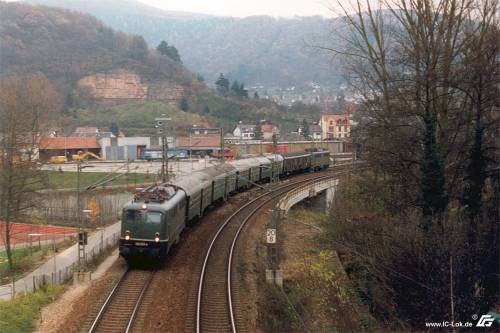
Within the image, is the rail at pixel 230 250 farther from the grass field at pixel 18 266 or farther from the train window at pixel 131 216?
the grass field at pixel 18 266

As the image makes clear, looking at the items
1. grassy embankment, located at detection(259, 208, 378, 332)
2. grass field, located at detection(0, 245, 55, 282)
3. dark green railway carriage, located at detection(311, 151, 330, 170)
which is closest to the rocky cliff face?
dark green railway carriage, located at detection(311, 151, 330, 170)

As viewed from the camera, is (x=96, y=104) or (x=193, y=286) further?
(x=96, y=104)

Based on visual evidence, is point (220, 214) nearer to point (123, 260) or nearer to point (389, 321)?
point (123, 260)

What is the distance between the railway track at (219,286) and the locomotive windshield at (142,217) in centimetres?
285

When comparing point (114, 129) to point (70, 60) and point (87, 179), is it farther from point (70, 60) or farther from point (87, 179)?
point (70, 60)

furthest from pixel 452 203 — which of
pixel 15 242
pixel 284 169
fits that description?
pixel 15 242

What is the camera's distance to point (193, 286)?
1908 centimetres

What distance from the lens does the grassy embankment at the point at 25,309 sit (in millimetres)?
15531

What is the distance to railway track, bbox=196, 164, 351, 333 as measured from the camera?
51.8 feet

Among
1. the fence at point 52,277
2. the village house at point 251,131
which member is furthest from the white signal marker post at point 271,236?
the village house at point 251,131

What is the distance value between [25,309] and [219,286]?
21.8 feet

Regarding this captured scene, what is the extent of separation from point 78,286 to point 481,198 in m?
14.9

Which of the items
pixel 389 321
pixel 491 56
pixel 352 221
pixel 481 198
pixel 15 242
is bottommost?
pixel 15 242

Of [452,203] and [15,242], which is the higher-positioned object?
[452,203]
